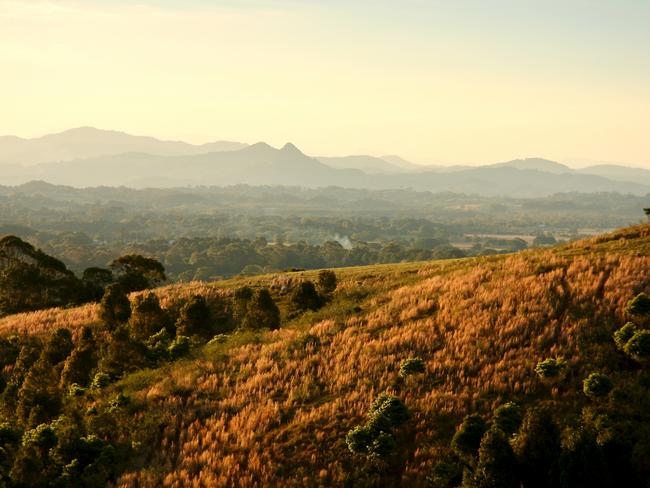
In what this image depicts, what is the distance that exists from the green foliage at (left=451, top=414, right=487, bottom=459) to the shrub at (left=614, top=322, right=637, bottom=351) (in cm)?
646

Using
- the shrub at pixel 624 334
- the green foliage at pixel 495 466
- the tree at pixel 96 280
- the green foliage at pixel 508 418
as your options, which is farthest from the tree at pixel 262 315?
the tree at pixel 96 280

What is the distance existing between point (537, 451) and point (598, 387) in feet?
12.0

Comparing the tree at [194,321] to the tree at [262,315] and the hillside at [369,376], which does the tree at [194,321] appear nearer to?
the tree at [262,315]

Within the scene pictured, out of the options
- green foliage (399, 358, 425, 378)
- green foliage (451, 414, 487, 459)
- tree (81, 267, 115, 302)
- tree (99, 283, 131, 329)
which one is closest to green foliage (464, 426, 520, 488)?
green foliage (451, 414, 487, 459)

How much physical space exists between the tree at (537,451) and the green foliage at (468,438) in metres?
0.90

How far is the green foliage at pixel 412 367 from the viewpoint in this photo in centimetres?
1698

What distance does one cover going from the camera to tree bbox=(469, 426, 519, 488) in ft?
38.1

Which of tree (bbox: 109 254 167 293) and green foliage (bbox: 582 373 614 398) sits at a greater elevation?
green foliage (bbox: 582 373 614 398)

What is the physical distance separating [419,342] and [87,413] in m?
12.3

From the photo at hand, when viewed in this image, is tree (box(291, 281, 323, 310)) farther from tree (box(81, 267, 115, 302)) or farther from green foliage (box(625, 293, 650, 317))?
tree (box(81, 267, 115, 302))

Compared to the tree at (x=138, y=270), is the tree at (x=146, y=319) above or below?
above

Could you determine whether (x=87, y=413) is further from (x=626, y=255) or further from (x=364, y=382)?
(x=626, y=255)

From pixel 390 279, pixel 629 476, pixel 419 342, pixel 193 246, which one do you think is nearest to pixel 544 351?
pixel 419 342

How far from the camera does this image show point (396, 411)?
14.4 meters
